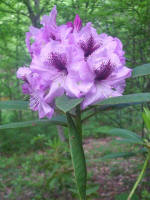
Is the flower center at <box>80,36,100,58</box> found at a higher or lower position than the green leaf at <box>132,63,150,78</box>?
higher

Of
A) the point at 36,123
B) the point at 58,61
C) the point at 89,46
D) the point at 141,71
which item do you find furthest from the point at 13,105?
the point at 141,71

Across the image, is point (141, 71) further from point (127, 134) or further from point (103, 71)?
point (127, 134)

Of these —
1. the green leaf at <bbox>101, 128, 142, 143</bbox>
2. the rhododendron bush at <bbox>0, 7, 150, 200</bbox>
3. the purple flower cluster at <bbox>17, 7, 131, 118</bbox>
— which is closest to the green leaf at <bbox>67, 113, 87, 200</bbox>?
the rhododendron bush at <bbox>0, 7, 150, 200</bbox>

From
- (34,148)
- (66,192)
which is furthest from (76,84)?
(34,148)

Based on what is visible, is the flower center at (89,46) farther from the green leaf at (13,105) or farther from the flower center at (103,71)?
the green leaf at (13,105)

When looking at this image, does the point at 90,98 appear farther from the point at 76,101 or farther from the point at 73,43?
the point at 73,43

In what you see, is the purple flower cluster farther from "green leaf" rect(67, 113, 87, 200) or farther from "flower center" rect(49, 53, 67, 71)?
"green leaf" rect(67, 113, 87, 200)

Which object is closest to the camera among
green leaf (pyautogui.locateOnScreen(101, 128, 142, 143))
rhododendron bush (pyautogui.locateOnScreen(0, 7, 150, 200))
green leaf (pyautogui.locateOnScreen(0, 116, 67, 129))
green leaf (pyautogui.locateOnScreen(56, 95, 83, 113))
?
green leaf (pyautogui.locateOnScreen(56, 95, 83, 113))

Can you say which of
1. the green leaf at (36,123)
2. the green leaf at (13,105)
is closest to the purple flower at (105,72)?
the green leaf at (36,123)
